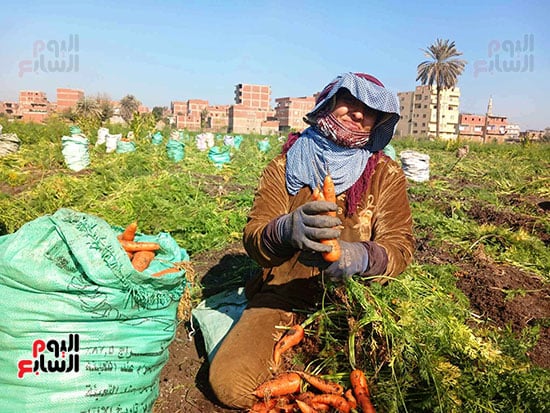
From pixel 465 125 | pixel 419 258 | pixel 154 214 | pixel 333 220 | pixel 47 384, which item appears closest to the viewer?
pixel 47 384

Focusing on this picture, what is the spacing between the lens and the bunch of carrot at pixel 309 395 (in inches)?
75.0

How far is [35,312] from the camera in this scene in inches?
69.6

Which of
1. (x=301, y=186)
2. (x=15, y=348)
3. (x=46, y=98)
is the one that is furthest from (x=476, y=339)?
(x=46, y=98)

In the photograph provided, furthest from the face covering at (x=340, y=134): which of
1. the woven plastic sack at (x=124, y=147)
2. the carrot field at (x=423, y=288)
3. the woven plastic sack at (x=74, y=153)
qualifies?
the woven plastic sack at (x=124, y=147)

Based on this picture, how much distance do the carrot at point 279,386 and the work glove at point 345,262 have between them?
1.89ft

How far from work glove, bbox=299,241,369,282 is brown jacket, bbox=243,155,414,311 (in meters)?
0.22

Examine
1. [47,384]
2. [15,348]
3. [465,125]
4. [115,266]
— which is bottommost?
[47,384]

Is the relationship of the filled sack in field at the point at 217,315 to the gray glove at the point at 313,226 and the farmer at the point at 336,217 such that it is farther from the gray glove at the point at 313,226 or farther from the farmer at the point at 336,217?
the gray glove at the point at 313,226

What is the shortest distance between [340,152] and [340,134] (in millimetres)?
113

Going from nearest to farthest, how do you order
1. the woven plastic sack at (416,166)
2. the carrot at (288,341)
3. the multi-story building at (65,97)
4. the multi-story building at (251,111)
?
the carrot at (288,341)
the woven plastic sack at (416,166)
the multi-story building at (65,97)
the multi-story building at (251,111)

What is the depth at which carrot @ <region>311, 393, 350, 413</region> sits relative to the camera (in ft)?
6.23

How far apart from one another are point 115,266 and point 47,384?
0.57 metres

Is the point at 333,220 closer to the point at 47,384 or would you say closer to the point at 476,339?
the point at 476,339
